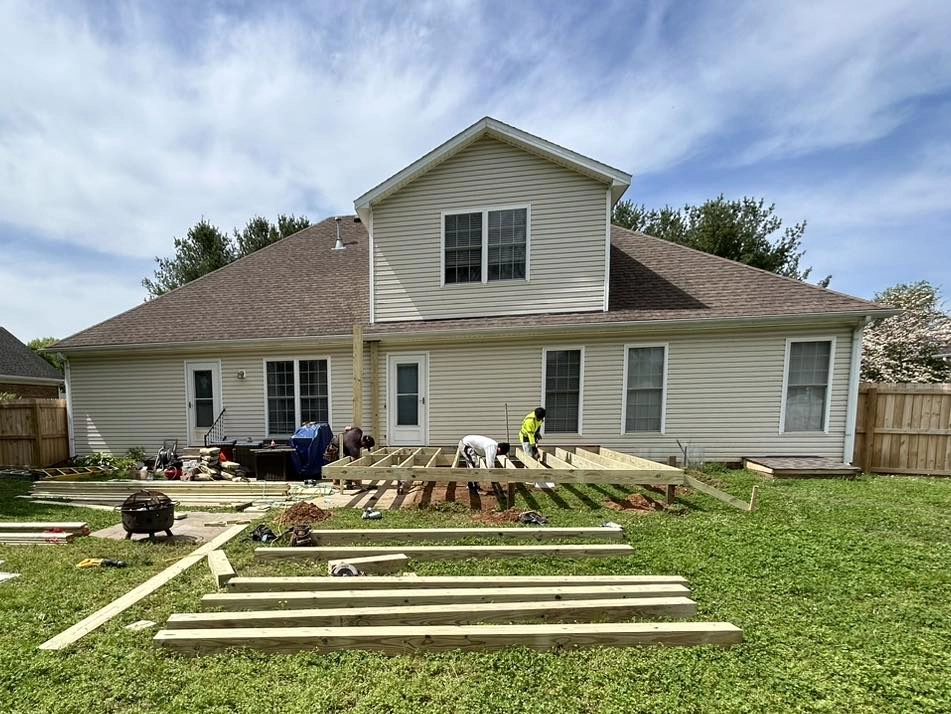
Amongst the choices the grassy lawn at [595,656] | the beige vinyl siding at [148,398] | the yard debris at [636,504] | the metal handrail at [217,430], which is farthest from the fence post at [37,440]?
the yard debris at [636,504]

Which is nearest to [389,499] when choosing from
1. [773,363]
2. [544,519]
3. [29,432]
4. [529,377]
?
[544,519]

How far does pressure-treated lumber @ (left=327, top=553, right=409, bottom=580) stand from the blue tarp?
4682mm

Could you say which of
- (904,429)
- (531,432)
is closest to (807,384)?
(904,429)

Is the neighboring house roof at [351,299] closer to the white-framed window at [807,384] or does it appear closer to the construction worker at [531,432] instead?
the white-framed window at [807,384]

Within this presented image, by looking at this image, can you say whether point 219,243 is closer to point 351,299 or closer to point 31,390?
point 31,390

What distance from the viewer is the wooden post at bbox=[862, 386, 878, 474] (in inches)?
323

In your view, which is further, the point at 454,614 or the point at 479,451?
the point at 479,451

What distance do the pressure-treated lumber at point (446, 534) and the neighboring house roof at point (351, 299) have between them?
455cm

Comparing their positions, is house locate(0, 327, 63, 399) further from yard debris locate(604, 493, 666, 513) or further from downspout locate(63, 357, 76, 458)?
yard debris locate(604, 493, 666, 513)

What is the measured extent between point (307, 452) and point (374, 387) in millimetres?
2015

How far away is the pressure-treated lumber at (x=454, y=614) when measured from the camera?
287 centimetres

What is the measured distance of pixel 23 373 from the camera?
17.5 m

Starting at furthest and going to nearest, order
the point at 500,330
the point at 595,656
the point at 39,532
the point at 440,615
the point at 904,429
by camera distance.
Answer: the point at 500,330, the point at 904,429, the point at 39,532, the point at 440,615, the point at 595,656

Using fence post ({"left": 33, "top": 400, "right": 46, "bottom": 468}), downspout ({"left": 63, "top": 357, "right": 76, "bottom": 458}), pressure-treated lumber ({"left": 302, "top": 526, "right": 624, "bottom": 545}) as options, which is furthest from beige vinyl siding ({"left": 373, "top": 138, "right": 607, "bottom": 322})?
fence post ({"left": 33, "top": 400, "right": 46, "bottom": 468})
